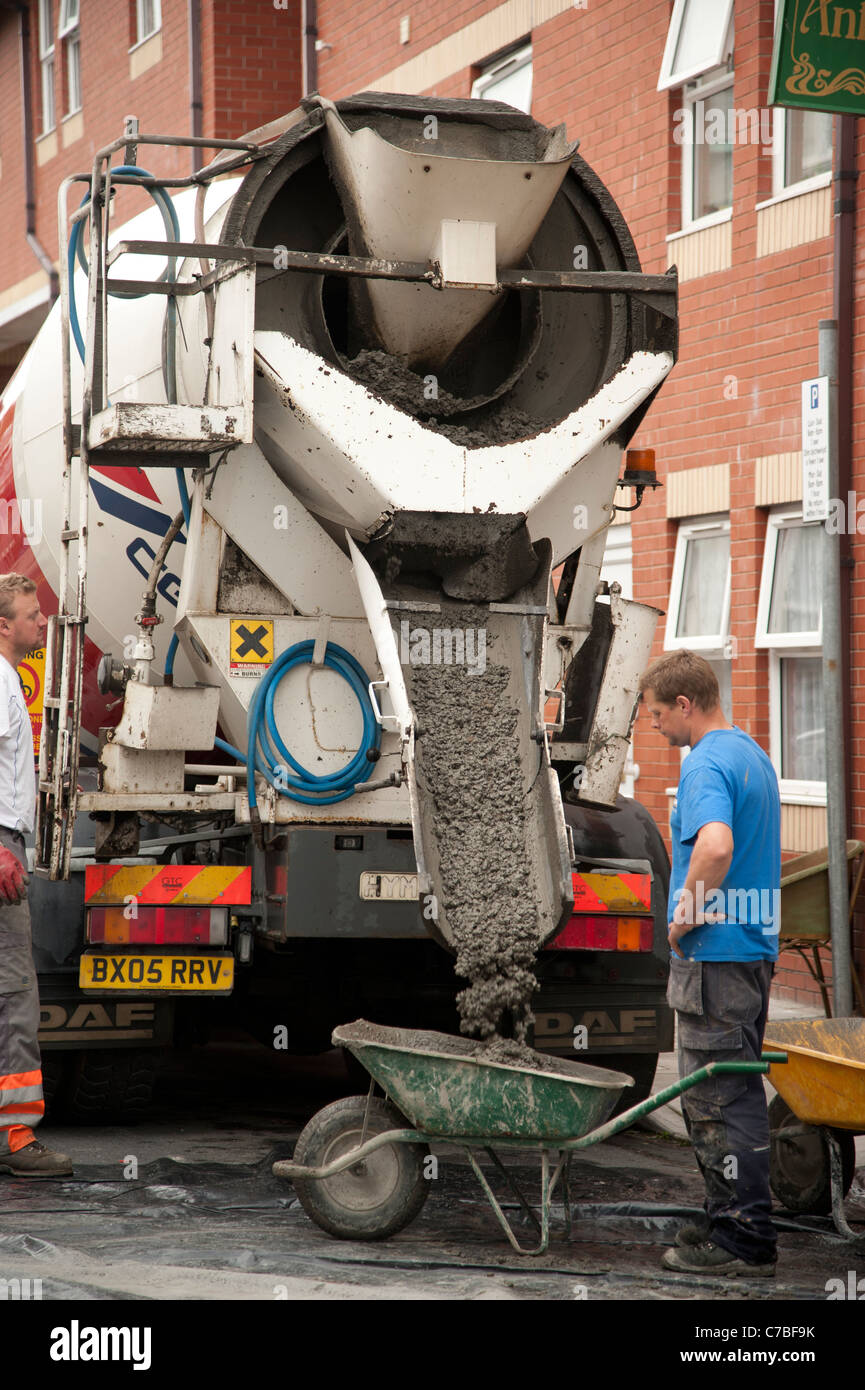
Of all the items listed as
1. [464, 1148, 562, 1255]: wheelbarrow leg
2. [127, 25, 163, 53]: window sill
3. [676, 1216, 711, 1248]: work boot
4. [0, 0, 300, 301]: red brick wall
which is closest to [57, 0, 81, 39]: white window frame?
[0, 0, 300, 301]: red brick wall

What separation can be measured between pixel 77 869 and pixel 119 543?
1.21 metres

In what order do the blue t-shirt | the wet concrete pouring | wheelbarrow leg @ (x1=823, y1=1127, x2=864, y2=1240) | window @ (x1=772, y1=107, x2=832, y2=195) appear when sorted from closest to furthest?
the wet concrete pouring → the blue t-shirt → wheelbarrow leg @ (x1=823, y1=1127, x2=864, y2=1240) → window @ (x1=772, y1=107, x2=832, y2=195)

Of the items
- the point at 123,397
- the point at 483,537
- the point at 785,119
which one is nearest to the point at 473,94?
the point at 785,119

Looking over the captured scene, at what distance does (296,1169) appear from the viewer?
479cm

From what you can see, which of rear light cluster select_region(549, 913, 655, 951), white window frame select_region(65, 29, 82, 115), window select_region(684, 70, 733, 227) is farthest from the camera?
white window frame select_region(65, 29, 82, 115)

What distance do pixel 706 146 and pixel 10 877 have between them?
23.2 feet

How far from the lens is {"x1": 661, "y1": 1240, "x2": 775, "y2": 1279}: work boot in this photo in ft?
15.2

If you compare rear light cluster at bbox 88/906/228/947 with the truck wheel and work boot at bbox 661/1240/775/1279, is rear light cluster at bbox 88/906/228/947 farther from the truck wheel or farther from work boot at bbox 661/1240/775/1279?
work boot at bbox 661/1240/775/1279

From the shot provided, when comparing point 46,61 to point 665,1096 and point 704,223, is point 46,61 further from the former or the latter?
point 665,1096

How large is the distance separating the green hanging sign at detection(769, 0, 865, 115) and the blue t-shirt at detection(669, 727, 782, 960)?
2799 millimetres

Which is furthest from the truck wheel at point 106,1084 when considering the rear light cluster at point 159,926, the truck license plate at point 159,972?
the rear light cluster at point 159,926

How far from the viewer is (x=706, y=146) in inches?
424

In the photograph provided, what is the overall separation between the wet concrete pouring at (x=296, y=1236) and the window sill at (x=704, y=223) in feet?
19.4
